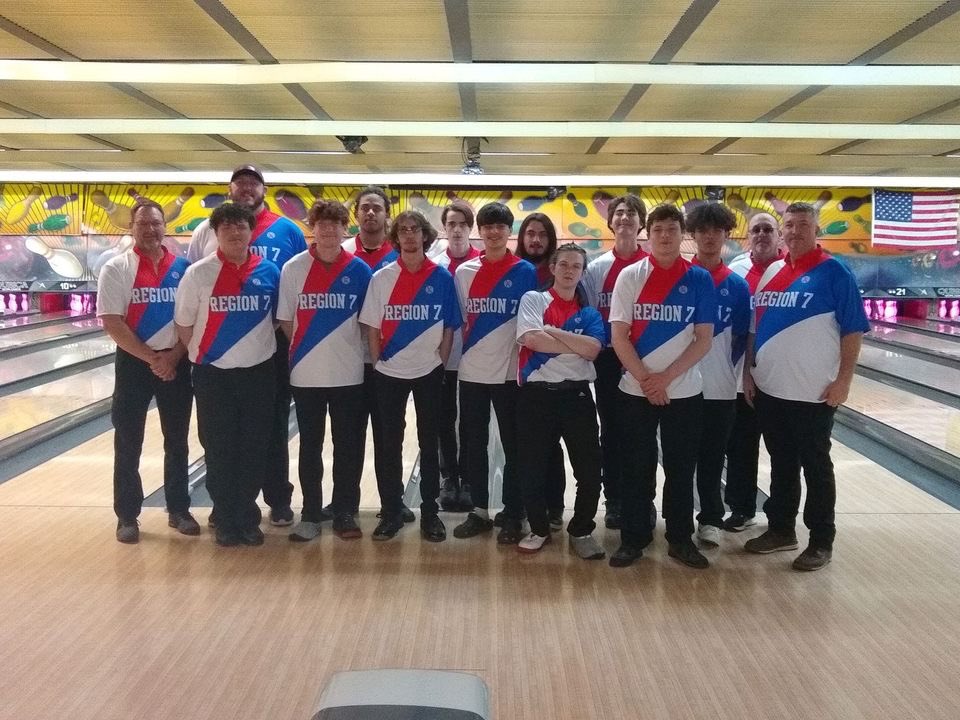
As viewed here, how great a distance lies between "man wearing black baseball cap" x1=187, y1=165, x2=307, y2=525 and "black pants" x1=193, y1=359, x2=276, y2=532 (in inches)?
5.2

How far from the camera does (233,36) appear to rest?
11.9 feet

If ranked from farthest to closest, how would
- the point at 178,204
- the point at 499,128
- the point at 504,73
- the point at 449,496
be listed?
the point at 178,204, the point at 499,128, the point at 504,73, the point at 449,496

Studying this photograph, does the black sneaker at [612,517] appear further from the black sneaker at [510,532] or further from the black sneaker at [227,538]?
the black sneaker at [227,538]

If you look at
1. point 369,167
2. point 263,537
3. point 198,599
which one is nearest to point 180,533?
point 263,537

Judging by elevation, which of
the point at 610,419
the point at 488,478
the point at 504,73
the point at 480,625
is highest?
the point at 504,73

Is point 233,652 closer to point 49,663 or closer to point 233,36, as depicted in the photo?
point 49,663

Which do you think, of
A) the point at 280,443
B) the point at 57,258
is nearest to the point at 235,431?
the point at 280,443

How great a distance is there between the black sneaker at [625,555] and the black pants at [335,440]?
111 cm

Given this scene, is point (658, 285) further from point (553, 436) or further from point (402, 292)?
point (402, 292)

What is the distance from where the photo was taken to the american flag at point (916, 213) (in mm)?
9109

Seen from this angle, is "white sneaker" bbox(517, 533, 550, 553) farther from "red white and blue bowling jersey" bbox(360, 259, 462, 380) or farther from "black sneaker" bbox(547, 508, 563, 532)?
"red white and blue bowling jersey" bbox(360, 259, 462, 380)

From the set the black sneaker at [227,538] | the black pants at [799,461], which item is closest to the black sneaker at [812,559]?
the black pants at [799,461]

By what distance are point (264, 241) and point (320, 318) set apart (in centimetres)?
49

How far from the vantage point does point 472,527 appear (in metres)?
3.02
